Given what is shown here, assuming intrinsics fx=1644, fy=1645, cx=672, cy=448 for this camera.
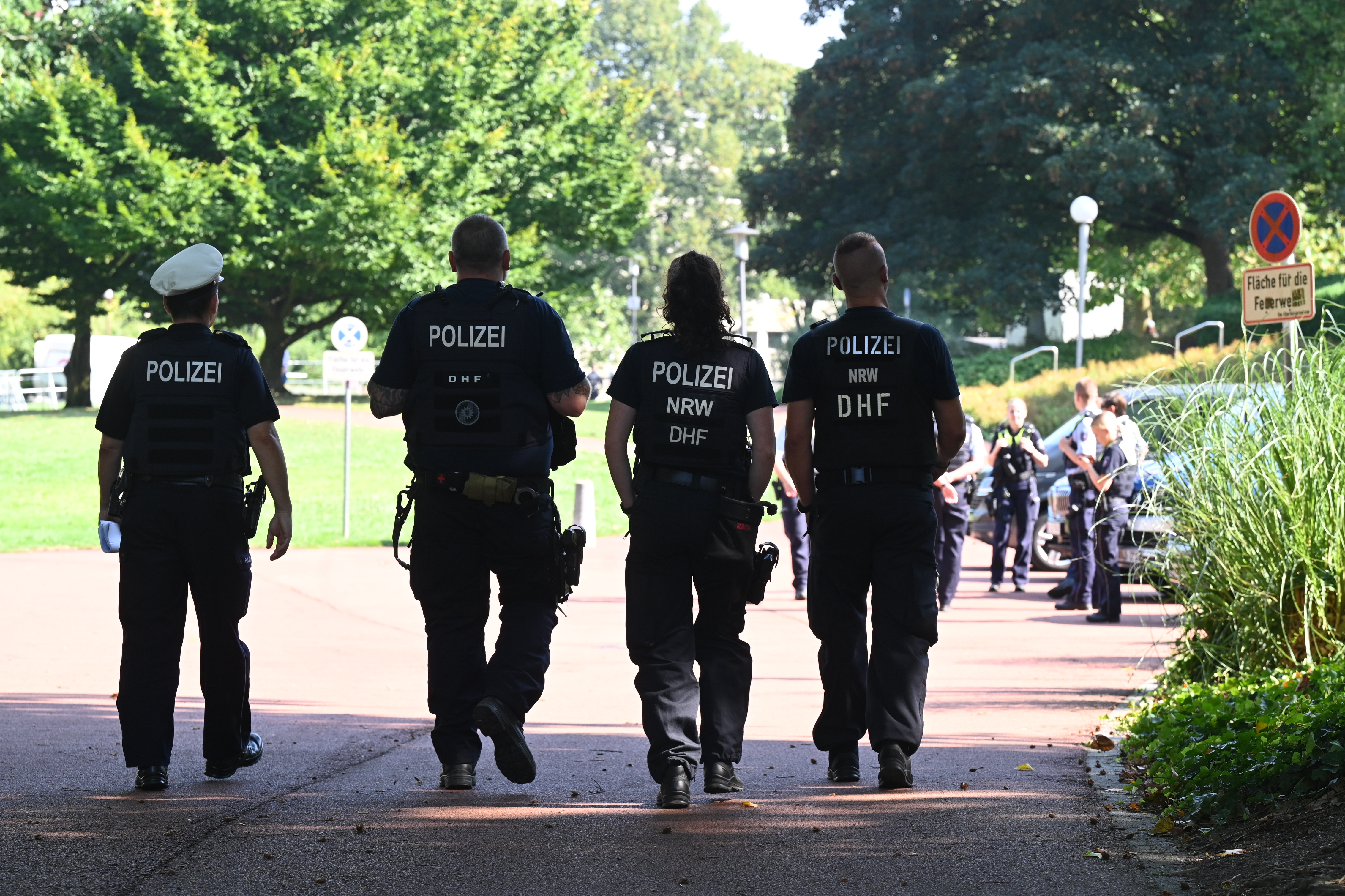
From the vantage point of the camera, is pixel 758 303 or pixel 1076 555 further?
pixel 758 303

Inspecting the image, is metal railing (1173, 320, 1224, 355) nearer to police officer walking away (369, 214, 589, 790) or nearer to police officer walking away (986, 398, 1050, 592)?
police officer walking away (986, 398, 1050, 592)

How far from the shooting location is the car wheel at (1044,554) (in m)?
16.8

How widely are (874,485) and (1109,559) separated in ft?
23.7

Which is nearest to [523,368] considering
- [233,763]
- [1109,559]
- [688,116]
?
[233,763]

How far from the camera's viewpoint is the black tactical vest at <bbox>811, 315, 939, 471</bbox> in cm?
602

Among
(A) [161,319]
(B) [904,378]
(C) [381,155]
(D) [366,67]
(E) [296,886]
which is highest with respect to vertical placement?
(D) [366,67]

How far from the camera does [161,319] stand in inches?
1834

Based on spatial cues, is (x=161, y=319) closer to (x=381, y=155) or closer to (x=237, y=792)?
(x=381, y=155)

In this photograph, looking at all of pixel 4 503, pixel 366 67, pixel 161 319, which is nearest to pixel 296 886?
pixel 4 503

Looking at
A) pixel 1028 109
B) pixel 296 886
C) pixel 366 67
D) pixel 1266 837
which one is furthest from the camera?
pixel 366 67

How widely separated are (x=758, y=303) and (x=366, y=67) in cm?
6656

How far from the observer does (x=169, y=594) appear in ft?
19.7

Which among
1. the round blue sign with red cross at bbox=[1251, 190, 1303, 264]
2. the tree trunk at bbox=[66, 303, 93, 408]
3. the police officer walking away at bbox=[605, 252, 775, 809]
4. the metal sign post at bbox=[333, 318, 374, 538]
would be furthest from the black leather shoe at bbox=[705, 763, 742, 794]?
the tree trunk at bbox=[66, 303, 93, 408]

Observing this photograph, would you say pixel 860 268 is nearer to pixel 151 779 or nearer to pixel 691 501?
pixel 691 501
